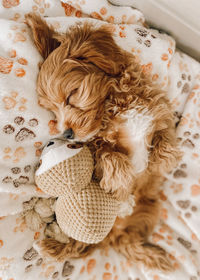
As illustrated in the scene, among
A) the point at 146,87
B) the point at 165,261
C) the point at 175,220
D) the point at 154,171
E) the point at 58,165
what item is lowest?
the point at 165,261

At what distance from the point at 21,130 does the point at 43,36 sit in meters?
0.53

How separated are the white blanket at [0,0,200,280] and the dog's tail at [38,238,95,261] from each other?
0.07 m

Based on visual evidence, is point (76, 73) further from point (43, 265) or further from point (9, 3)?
point (43, 265)

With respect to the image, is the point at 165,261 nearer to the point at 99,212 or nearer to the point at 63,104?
the point at 99,212

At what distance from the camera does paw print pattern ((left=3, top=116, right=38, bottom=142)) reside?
1.48 m

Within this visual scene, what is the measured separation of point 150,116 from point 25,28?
0.90 meters

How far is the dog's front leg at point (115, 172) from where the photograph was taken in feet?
5.27

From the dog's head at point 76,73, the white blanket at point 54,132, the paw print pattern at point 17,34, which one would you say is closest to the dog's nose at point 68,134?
the dog's head at point 76,73

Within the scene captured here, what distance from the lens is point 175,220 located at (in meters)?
2.07

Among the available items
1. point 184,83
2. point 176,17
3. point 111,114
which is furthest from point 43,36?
point 184,83

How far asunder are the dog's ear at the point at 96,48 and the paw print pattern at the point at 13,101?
14.8 inches

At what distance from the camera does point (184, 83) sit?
79.1 inches

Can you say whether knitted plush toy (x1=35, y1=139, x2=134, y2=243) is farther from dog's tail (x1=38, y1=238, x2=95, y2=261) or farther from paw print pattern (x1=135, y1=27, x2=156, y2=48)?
paw print pattern (x1=135, y1=27, x2=156, y2=48)

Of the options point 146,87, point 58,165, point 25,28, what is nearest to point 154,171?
point 146,87
